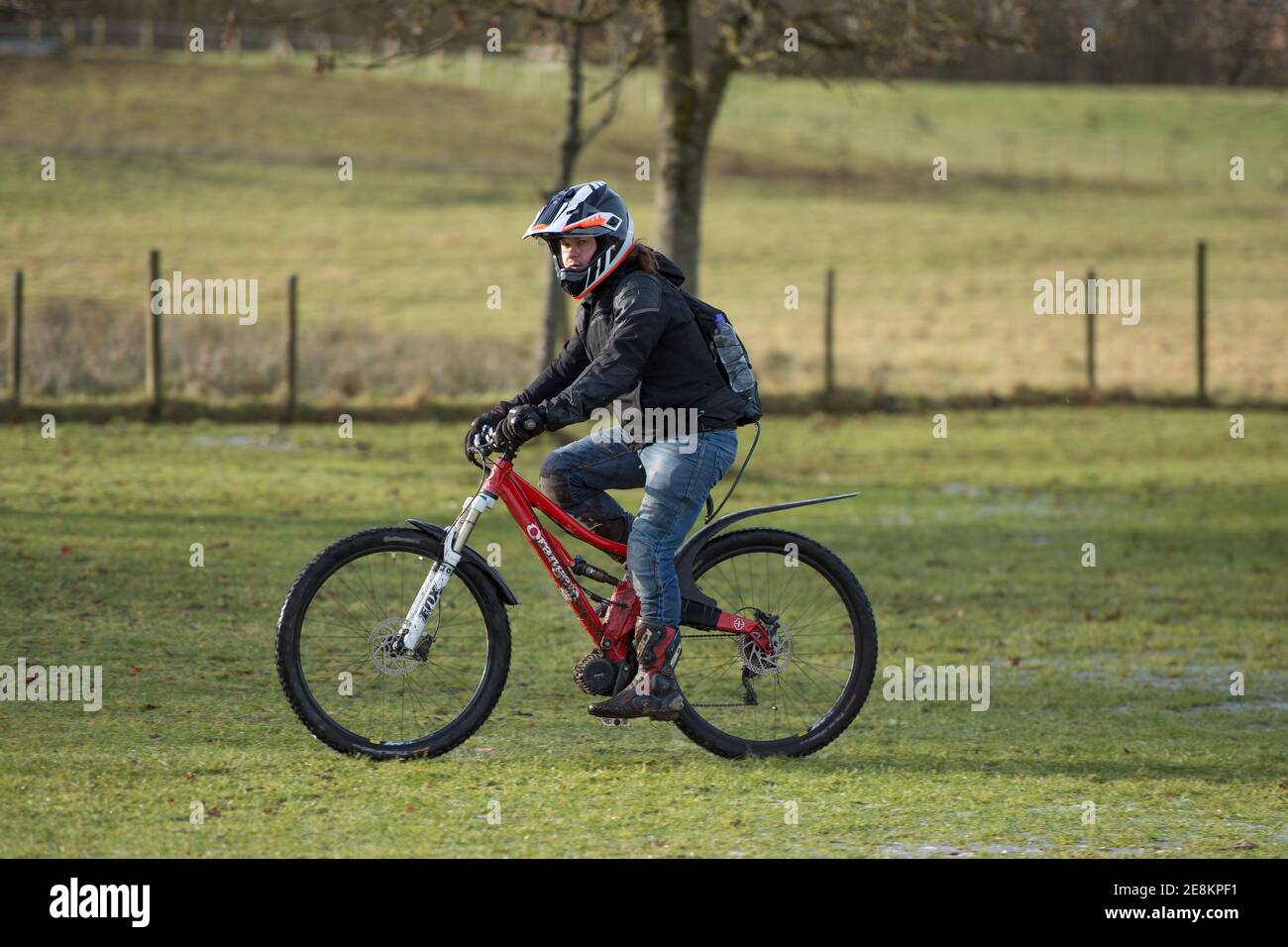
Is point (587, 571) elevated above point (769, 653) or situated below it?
above

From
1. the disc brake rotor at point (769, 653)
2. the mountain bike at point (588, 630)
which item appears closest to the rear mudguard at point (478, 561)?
the mountain bike at point (588, 630)

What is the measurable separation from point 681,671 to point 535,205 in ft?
153

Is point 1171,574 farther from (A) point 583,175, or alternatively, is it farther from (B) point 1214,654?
(A) point 583,175

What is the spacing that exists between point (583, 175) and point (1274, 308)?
2440 cm

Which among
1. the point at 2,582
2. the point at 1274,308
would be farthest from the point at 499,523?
the point at 1274,308

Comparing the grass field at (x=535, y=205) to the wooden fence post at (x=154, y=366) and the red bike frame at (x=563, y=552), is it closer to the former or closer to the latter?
the wooden fence post at (x=154, y=366)

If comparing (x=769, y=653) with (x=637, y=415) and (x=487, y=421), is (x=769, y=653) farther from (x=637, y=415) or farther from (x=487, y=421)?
(x=487, y=421)

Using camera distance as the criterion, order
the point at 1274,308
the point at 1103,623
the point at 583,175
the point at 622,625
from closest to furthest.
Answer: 1. the point at 622,625
2. the point at 1103,623
3. the point at 1274,308
4. the point at 583,175

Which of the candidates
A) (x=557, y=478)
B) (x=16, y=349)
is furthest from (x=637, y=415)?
(x=16, y=349)

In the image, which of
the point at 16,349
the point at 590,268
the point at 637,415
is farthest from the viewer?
the point at 16,349

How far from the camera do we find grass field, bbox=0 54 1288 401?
2619cm

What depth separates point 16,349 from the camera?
18359mm
